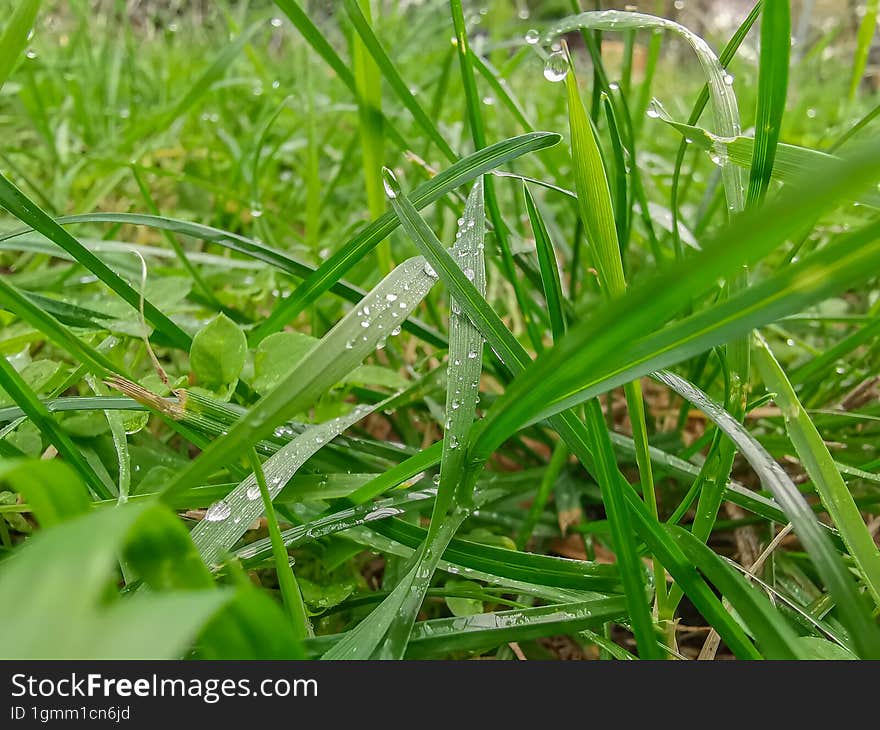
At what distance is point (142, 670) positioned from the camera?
1.01 feet

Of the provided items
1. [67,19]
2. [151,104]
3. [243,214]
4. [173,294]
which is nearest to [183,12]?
[67,19]

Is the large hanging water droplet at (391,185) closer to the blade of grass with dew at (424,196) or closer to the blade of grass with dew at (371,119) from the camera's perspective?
the blade of grass with dew at (424,196)

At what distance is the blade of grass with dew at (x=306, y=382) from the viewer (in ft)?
1.03

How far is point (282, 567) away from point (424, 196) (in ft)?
0.94

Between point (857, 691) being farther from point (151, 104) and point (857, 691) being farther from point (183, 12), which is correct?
point (183, 12)

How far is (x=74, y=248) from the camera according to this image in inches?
18.8

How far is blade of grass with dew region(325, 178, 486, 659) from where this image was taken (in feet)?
1.18

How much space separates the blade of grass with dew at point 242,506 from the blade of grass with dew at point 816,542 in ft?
0.83

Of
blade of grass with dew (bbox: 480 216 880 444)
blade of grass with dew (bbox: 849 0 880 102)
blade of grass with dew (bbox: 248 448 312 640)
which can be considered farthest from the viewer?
blade of grass with dew (bbox: 849 0 880 102)

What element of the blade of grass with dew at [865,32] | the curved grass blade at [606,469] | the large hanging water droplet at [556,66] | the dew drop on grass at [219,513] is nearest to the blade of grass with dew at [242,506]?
the dew drop on grass at [219,513]

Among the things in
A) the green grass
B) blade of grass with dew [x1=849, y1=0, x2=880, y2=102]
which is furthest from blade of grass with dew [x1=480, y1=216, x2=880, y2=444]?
blade of grass with dew [x1=849, y1=0, x2=880, y2=102]

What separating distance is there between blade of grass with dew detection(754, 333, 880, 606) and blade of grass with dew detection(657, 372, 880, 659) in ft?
0.09

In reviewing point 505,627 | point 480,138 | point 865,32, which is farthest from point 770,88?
point 865,32

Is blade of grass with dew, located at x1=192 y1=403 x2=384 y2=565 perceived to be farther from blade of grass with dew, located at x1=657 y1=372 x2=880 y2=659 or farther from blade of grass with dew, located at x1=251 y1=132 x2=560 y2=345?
blade of grass with dew, located at x1=657 y1=372 x2=880 y2=659
